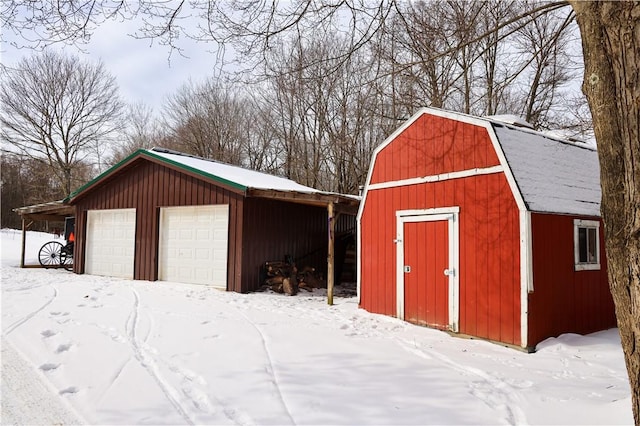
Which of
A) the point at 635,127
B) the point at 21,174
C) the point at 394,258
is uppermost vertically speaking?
the point at 21,174

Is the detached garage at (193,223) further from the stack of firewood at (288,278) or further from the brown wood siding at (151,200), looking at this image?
the stack of firewood at (288,278)

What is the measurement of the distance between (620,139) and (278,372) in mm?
3295

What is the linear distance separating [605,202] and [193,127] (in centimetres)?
2584

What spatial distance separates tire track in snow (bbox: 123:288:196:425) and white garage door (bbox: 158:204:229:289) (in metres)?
3.69

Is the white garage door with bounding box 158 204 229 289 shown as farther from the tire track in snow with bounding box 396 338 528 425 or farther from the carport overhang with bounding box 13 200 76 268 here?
the tire track in snow with bounding box 396 338 528 425

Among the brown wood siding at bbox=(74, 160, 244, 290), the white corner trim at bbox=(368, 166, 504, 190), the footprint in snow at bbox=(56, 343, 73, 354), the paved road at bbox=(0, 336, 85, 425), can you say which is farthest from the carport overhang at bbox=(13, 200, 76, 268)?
the white corner trim at bbox=(368, 166, 504, 190)

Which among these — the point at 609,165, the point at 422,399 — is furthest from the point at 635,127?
the point at 422,399

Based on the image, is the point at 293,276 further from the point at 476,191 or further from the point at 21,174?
the point at 21,174

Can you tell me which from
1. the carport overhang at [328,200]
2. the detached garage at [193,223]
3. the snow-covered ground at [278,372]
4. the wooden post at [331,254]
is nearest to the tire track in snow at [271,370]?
the snow-covered ground at [278,372]

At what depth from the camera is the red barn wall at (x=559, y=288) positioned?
17.9 ft

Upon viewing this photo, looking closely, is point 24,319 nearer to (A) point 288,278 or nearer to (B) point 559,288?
(A) point 288,278

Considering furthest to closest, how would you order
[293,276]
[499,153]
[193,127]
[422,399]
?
[193,127], [293,276], [499,153], [422,399]

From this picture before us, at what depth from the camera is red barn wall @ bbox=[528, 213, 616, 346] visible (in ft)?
17.9

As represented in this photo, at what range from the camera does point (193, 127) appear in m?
25.6
